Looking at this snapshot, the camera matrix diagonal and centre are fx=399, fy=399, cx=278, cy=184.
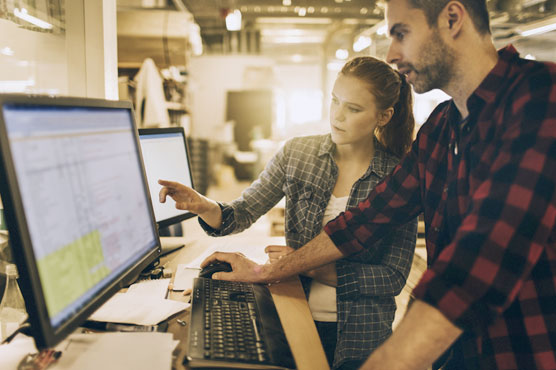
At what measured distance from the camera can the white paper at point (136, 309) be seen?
0.85 meters

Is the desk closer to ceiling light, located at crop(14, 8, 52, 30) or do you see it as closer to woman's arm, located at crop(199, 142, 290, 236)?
woman's arm, located at crop(199, 142, 290, 236)

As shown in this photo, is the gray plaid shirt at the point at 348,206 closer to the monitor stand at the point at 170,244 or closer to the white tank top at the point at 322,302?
the white tank top at the point at 322,302

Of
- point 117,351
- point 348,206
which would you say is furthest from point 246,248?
point 117,351

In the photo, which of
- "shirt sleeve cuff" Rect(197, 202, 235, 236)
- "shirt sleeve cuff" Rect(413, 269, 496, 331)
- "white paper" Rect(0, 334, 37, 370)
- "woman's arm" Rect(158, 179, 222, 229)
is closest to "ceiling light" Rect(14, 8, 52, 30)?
"woman's arm" Rect(158, 179, 222, 229)

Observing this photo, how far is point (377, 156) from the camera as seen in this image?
1.42 m

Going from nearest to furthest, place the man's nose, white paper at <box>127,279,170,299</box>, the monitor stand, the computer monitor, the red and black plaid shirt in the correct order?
the computer monitor
the red and black plaid shirt
the man's nose
white paper at <box>127,279,170,299</box>
the monitor stand

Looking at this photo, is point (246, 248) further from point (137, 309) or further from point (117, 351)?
point (117, 351)

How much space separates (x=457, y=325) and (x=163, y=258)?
1.04 meters

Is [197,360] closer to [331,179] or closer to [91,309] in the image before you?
[91,309]

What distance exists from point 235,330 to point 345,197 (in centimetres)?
74

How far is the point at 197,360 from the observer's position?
0.67m

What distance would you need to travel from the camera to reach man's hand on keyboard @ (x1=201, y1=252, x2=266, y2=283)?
3.64ft

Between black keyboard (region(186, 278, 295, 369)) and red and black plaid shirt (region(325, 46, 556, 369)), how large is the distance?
0.29m

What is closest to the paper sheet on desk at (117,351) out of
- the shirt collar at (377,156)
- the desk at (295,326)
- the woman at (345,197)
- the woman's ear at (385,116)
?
the desk at (295,326)
